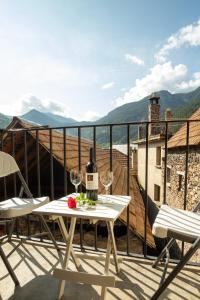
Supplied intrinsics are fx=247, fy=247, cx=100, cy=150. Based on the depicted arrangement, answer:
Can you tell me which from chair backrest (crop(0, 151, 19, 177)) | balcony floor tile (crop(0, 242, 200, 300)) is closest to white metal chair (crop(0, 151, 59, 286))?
chair backrest (crop(0, 151, 19, 177))

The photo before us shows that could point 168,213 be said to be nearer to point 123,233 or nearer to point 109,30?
point 123,233

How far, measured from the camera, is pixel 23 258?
218 cm

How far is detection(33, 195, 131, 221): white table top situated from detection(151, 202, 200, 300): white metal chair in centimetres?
24

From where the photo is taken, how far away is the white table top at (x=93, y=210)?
1372mm

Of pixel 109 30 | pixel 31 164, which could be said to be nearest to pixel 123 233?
pixel 31 164

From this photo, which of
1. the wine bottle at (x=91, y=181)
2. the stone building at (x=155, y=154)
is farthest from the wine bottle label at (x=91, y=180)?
the stone building at (x=155, y=154)

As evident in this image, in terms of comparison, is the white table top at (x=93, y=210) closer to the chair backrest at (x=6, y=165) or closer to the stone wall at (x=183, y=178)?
the chair backrest at (x=6, y=165)

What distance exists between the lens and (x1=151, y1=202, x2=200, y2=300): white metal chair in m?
1.18

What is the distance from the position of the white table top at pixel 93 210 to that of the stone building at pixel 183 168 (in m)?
4.89

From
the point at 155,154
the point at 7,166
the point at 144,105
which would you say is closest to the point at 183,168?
the point at 155,154

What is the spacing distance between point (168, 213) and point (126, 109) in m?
91.7

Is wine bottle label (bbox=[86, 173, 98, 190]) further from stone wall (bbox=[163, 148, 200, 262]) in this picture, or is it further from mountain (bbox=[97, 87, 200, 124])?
mountain (bbox=[97, 87, 200, 124])

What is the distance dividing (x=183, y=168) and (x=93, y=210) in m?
8.11

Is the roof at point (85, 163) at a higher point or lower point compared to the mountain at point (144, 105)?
lower
